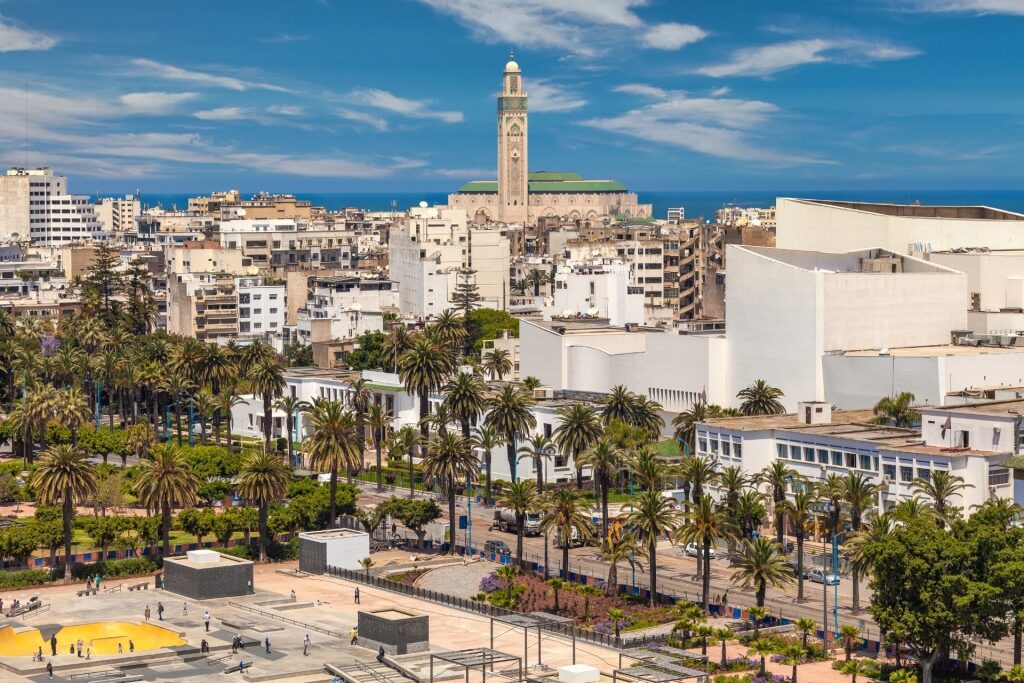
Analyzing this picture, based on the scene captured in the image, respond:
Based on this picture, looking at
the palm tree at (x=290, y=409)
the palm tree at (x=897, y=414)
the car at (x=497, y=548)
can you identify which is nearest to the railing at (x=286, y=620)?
the car at (x=497, y=548)

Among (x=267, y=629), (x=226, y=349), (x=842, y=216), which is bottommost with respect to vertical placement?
(x=267, y=629)

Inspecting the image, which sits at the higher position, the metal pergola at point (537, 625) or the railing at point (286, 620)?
the metal pergola at point (537, 625)

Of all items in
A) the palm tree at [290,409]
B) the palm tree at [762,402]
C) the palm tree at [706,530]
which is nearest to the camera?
the palm tree at [706,530]

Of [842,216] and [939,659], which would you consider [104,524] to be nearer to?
[939,659]

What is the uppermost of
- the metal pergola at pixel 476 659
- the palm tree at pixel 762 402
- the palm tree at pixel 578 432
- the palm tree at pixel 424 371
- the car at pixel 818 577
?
the palm tree at pixel 424 371

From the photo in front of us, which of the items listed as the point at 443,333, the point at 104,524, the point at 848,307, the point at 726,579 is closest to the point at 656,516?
the point at 726,579

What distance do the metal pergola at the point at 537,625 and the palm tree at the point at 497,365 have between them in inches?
3013

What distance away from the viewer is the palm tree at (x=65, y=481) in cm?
10638

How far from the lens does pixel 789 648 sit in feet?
257

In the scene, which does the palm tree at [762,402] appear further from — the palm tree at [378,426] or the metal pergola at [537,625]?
the metal pergola at [537,625]

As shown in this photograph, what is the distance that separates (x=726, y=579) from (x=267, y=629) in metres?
25.3

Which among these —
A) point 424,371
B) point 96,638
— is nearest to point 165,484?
point 96,638

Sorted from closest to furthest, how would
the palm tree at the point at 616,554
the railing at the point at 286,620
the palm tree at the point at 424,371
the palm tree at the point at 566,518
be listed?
the railing at the point at 286,620 → the palm tree at the point at 616,554 → the palm tree at the point at 566,518 → the palm tree at the point at 424,371

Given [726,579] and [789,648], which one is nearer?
[789,648]
